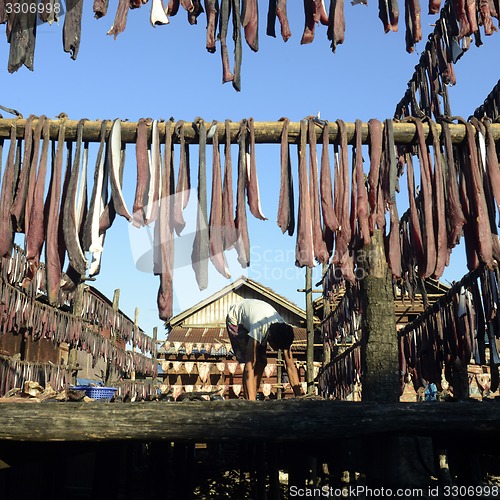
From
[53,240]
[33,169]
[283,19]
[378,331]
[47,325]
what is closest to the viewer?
[53,240]

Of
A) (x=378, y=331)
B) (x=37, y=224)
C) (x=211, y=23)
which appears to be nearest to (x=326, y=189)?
(x=211, y=23)

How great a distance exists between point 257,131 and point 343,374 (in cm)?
839

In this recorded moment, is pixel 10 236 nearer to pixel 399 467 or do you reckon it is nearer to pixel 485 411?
pixel 399 467

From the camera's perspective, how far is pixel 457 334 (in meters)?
8.16

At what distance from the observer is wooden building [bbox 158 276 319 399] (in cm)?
2192

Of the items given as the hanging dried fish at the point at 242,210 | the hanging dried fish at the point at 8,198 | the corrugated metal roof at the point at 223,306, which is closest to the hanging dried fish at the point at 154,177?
the hanging dried fish at the point at 242,210

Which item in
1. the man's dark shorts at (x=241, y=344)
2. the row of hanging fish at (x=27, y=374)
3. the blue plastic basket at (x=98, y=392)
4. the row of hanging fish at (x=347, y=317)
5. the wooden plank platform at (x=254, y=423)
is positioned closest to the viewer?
Answer: the wooden plank platform at (x=254, y=423)

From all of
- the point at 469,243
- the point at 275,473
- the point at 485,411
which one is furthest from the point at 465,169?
the point at 275,473

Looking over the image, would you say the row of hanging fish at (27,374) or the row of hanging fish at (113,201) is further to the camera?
the row of hanging fish at (27,374)

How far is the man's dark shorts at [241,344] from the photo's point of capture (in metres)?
7.81

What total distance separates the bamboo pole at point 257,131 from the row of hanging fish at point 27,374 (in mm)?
8252

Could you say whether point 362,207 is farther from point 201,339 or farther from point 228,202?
point 201,339

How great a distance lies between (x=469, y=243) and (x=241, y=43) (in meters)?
2.42

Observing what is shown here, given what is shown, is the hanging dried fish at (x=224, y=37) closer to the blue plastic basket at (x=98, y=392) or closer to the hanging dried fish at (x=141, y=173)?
the hanging dried fish at (x=141, y=173)
